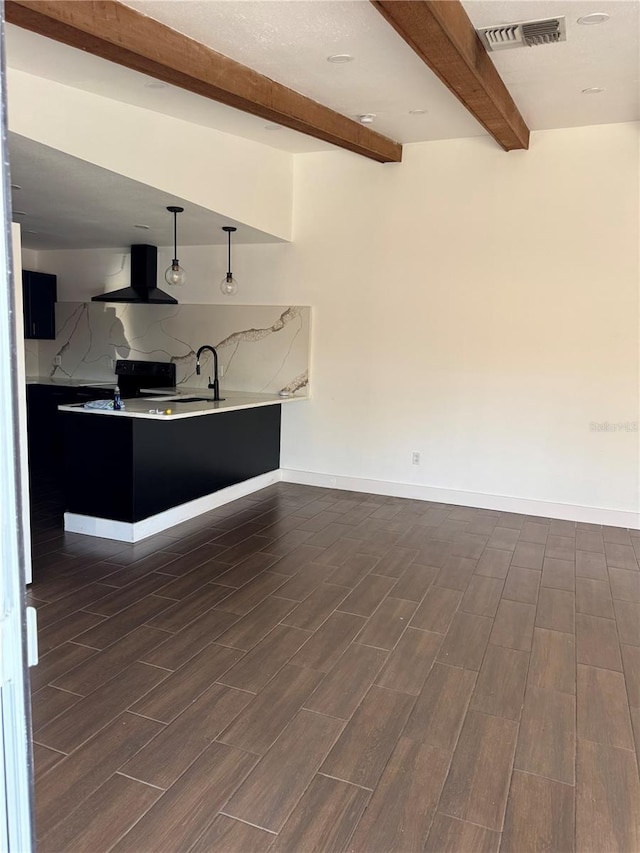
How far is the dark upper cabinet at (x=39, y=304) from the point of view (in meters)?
6.67

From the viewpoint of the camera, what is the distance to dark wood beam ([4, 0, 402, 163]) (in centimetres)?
241

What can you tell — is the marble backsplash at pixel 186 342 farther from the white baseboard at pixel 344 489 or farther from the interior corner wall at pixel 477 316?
the white baseboard at pixel 344 489

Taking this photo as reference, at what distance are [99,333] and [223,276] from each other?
1.77 m

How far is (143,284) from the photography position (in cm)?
597

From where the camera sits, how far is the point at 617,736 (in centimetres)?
221

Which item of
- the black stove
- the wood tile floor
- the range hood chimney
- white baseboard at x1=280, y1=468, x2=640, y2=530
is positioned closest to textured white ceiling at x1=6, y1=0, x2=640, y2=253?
the range hood chimney

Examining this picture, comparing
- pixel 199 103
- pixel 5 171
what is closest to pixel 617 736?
pixel 5 171

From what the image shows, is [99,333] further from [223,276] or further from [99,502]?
[99,502]

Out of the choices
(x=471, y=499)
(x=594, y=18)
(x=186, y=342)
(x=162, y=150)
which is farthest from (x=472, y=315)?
(x=186, y=342)

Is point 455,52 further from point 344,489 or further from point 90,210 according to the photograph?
point 344,489

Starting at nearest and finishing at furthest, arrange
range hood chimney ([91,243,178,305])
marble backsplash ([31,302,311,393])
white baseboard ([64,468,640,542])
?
white baseboard ([64,468,640,542]), marble backsplash ([31,302,311,393]), range hood chimney ([91,243,178,305])

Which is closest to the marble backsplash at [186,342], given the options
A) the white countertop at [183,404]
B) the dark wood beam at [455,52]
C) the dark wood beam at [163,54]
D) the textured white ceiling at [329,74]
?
the white countertop at [183,404]

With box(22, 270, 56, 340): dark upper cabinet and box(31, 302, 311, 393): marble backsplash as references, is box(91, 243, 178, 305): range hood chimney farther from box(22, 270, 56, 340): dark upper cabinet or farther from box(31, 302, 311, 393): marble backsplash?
box(22, 270, 56, 340): dark upper cabinet

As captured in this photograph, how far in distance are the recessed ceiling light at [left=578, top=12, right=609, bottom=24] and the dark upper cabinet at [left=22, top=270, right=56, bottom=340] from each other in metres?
5.76
